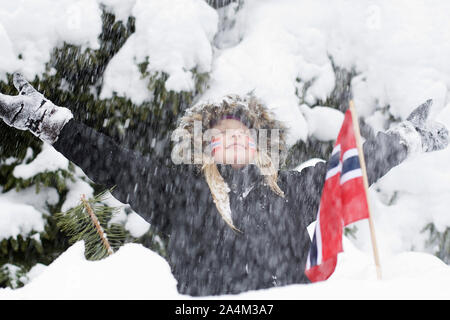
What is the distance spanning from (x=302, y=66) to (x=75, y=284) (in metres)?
3.09

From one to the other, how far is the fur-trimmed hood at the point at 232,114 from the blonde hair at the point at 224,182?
0.54 ft

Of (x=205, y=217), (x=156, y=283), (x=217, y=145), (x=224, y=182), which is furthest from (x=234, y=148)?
(x=156, y=283)

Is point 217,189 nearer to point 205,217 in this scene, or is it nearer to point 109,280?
point 205,217

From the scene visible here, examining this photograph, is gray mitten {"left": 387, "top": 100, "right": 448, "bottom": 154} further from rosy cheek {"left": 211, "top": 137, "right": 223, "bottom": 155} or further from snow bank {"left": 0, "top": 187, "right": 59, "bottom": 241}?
snow bank {"left": 0, "top": 187, "right": 59, "bottom": 241}

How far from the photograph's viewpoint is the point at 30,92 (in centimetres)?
191

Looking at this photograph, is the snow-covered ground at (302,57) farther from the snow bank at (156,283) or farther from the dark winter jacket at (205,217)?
the snow bank at (156,283)

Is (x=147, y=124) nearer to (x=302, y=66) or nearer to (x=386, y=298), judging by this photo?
(x=302, y=66)

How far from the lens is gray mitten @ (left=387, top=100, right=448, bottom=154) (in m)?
2.37

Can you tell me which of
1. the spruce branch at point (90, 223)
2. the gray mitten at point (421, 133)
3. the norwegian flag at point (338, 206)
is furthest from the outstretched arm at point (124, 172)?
the gray mitten at point (421, 133)

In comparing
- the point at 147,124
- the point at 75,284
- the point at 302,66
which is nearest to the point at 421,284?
the point at 75,284

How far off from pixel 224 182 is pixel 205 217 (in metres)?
0.22

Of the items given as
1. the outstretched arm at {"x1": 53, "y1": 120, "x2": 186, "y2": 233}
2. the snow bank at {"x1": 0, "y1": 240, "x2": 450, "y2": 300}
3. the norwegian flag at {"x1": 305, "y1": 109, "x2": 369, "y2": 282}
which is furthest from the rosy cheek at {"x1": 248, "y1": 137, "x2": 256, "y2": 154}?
the snow bank at {"x1": 0, "y1": 240, "x2": 450, "y2": 300}
